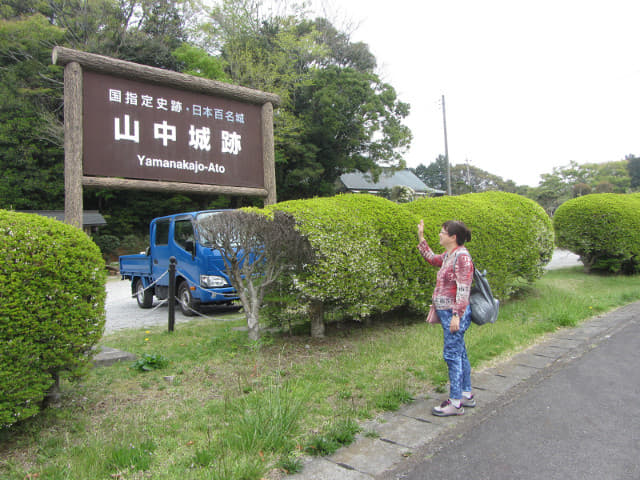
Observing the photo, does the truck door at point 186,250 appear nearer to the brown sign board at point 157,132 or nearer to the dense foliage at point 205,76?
the brown sign board at point 157,132

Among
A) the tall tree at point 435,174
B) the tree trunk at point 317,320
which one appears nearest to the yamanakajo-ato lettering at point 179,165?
the tree trunk at point 317,320

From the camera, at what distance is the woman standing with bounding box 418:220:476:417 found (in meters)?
3.57

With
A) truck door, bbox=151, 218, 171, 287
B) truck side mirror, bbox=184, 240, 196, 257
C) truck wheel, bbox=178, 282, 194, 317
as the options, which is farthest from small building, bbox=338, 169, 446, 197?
truck side mirror, bbox=184, 240, 196, 257

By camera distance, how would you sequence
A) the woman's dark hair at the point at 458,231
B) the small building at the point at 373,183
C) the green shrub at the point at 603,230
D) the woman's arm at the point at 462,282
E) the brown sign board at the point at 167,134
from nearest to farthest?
the woman's arm at the point at 462,282 → the woman's dark hair at the point at 458,231 → the brown sign board at the point at 167,134 → the green shrub at the point at 603,230 → the small building at the point at 373,183

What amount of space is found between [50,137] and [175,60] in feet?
29.6

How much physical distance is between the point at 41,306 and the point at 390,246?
4.18m

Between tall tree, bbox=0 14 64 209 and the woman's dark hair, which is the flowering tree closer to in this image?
the woman's dark hair

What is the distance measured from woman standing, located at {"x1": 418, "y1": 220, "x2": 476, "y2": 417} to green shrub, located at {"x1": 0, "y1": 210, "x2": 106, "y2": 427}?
2812mm

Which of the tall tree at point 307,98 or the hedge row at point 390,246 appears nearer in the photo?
the hedge row at point 390,246

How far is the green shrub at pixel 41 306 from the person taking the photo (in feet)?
9.33

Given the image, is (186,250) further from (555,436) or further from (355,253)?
(555,436)

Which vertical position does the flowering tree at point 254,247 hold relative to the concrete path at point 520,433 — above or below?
above

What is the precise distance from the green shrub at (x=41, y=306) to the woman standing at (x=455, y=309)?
2812 mm

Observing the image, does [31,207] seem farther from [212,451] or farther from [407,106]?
[212,451]
